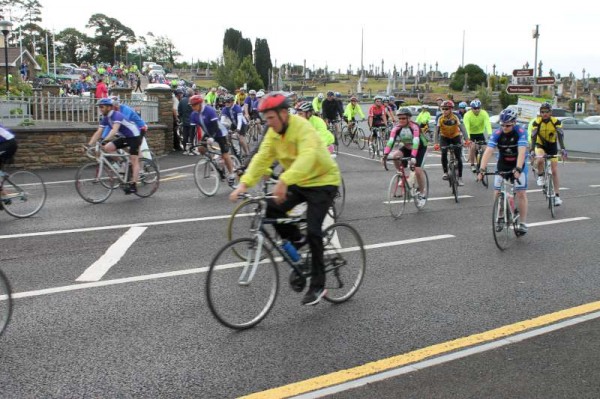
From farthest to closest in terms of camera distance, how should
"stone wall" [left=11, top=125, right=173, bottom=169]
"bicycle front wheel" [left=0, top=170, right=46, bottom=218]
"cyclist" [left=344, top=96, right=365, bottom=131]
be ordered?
"cyclist" [left=344, top=96, right=365, bottom=131] < "stone wall" [left=11, top=125, right=173, bottom=169] < "bicycle front wheel" [left=0, top=170, right=46, bottom=218]

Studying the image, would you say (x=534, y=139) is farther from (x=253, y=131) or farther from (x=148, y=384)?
(x=253, y=131)

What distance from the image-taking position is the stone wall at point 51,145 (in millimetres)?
16375

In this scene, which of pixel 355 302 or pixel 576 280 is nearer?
pixel 355 302

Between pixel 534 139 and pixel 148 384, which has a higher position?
pixel 534 139

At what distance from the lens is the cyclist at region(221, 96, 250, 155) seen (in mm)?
17484

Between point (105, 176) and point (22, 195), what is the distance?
1.91m

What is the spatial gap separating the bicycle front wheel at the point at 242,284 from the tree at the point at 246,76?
7028 cm

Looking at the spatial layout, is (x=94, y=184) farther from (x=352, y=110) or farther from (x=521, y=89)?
(x=521, y=89)

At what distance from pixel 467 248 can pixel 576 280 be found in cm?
184

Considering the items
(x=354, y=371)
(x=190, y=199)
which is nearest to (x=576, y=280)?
(x=354, y=371)

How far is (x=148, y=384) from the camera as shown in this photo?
436cm

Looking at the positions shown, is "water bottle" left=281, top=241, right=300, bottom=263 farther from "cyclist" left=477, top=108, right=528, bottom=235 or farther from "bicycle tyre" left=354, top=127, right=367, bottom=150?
"bicycle tyre" left=354, top=127, right=367, bottom=150

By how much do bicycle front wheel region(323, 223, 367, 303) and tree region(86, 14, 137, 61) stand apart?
139530 mm

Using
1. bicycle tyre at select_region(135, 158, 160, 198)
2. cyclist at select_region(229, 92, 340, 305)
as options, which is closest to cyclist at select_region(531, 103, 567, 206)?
bicycle tyre at select_region(135, 158, 160, 198)
